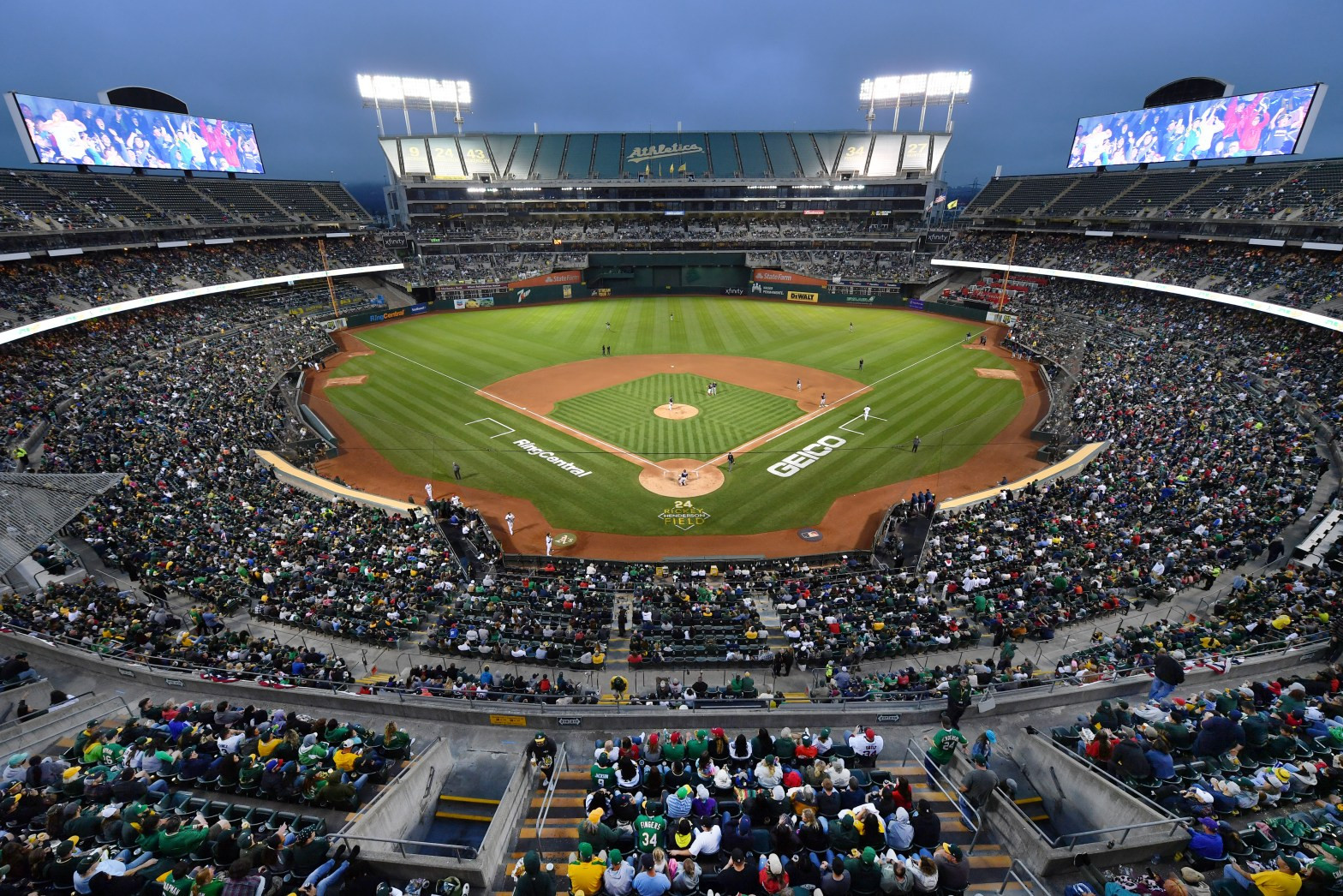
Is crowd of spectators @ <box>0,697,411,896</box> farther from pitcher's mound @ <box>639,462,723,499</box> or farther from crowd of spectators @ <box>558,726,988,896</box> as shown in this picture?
pitcher's mound @ <box>639,462,723,499</box>

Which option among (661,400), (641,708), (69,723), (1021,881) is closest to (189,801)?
(69,723)

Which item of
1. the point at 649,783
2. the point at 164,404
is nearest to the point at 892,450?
the point at 649,783

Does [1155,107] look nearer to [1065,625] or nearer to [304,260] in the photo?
[1065,625]

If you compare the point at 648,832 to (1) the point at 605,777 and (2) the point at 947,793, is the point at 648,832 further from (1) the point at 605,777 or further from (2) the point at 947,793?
(2) the point at 947,793

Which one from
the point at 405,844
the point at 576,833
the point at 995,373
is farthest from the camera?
the point at 995,373

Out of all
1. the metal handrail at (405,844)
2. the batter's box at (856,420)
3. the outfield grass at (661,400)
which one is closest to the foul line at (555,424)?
the outfield grass at (661,400)

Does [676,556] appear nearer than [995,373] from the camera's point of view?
Yes
